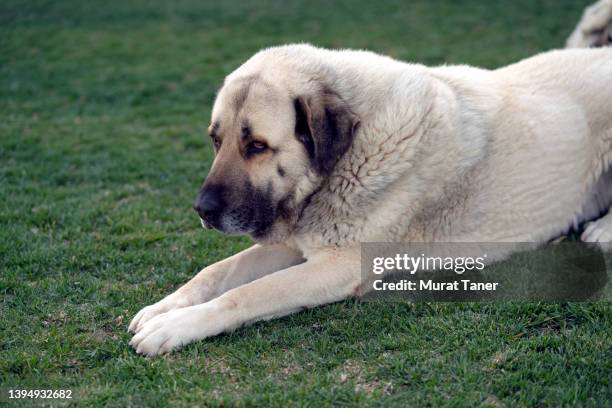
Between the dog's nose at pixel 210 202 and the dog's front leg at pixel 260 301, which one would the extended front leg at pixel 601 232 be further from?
the dog's nose at pixel 210 202

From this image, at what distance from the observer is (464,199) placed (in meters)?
3.64

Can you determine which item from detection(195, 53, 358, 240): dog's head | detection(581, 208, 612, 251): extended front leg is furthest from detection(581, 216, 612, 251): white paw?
detection(195, 53, 358, 240): dog's head

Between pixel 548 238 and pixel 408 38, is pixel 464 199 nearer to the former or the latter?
pixel 548 238

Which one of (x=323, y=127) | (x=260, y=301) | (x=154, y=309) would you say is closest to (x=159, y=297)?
(x=154, y=309)

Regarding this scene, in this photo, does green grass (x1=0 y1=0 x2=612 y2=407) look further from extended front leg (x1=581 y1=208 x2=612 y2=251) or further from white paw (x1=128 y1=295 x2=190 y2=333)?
extended front leg (x1=581 y1=208 x2=612 y2=251)

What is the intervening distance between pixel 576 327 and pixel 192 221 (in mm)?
2726

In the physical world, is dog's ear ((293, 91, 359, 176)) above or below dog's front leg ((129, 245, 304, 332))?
above

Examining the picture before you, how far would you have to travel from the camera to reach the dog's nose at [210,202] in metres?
3.27

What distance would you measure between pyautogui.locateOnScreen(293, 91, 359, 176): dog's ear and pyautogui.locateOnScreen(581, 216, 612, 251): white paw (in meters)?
1.68

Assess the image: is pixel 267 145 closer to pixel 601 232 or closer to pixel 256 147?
pixel 256 147

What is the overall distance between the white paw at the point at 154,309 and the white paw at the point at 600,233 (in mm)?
2406

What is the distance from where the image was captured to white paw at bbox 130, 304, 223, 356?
9.97ft

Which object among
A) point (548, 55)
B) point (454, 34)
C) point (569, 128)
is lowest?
point (454, 34)

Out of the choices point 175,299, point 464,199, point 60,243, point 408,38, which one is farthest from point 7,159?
point 408,38
